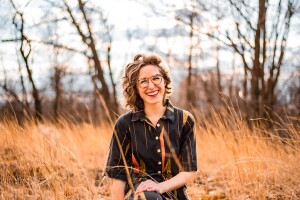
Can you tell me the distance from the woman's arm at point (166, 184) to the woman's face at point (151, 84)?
0.49 metres

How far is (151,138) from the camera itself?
6.88ft

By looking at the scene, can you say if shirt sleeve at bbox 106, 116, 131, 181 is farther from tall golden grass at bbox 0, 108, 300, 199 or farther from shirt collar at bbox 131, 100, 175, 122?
tall golden grass at bbox 0, 108, 300, 199

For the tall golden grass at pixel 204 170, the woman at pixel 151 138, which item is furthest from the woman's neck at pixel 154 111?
the tall golden grass at pixel 204 170

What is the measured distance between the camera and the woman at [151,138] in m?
2.06

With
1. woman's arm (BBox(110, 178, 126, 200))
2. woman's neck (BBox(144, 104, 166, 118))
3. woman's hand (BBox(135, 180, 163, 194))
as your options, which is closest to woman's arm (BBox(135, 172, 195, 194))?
woman's hand (BBox(135, 180, 163, 194))

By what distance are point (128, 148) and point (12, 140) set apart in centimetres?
150

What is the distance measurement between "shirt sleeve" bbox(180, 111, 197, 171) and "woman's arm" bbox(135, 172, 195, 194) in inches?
2.3

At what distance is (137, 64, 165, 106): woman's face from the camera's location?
6.88ft


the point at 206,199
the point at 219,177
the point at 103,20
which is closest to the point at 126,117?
the point at 206,199

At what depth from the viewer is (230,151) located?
2943 mm

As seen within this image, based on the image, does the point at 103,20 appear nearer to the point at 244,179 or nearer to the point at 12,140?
the point at 12,140

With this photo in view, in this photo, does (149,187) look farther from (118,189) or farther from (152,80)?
(152,80)

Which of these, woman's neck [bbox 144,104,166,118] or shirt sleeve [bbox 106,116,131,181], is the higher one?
woman's neck [bbox 144,104,166,118]

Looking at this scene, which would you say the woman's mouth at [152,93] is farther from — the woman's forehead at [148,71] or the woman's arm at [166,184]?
the woman's arm at [166,184]
